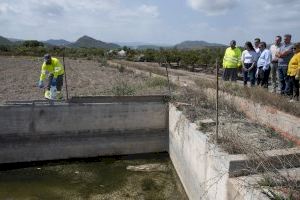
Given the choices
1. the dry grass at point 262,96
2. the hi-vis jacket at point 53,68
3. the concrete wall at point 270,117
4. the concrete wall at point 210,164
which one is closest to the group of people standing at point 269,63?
the dry grass at point 262,96

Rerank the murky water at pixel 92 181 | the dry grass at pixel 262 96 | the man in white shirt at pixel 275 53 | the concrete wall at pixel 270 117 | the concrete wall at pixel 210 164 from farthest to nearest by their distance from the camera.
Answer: the man in white shirt at pixel 275 53 → the murky water at pixel 92 181 → the dry grass at pixel 262 96 → the concrete wall at pixel 270 117 → the concrete wall at pixel 210 164

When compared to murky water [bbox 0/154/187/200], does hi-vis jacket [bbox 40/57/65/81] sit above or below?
above

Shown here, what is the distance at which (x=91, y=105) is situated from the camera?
10.1 meters

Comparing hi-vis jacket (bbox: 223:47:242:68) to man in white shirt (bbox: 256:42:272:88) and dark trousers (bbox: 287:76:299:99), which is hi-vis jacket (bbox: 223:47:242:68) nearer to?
man in white shirt (bbox: 256:42:272:88)

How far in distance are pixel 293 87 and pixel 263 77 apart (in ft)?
4.28

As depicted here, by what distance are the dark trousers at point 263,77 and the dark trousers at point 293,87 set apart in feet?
3.51

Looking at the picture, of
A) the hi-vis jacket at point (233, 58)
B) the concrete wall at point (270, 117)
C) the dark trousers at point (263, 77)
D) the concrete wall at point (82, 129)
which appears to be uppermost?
the hi-vis jacket at point (233, 58)

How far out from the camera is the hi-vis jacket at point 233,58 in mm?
10672

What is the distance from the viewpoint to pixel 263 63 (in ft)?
31.6

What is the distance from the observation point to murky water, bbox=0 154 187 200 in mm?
7895

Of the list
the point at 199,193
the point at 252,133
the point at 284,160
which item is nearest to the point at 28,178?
the point at 199,193

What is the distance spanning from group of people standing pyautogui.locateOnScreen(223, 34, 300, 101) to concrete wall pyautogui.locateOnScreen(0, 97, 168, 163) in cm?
240

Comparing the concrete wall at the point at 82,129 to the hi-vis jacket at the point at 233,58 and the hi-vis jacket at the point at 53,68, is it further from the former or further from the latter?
the hi-vis jacket at the point at 233,58

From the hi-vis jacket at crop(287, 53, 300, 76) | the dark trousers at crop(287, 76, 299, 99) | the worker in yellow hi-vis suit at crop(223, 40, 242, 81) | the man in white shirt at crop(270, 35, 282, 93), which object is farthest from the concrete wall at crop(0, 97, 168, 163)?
the hi-vis jacket at crop(287, 53, 300, 76)
